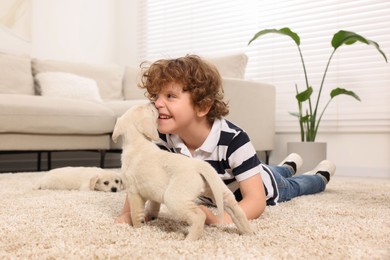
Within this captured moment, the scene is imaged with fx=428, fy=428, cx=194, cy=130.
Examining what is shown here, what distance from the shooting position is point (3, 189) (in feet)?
6.57

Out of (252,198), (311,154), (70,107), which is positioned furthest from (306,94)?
(252,198)

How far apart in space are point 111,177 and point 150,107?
0.93m

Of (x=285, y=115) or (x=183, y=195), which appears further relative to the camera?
(x=285, y=115)

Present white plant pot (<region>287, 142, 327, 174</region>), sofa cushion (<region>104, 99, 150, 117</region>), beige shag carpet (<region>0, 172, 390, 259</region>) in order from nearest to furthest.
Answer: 1. beige shag carpet (<region>0, 172, 390, 259</region>)
2. white plant pot (<region>287, 142, 327, 174</region>)
3. sofa cushion (<region>104, 99, 150, 117</region>)

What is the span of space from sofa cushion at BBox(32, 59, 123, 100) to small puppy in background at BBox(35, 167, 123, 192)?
2035 millimetres

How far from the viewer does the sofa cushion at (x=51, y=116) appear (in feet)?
9.35

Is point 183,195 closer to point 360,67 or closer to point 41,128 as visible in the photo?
point 41,128

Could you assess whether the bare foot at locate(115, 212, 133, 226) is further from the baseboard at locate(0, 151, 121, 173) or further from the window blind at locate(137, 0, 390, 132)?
the baseboard at locate(0, 151, 121, 173)

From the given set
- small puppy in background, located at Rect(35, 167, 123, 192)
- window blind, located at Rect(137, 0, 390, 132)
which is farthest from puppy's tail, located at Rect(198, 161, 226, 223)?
window blind, located at Rect(137, 0, 390, 132)

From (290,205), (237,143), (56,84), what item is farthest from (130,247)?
(56,84)

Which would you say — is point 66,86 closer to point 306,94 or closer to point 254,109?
point 254,109

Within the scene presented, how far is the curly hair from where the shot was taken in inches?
49.9

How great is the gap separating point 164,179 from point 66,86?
9.14 feet

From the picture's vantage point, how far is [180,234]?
107cm
